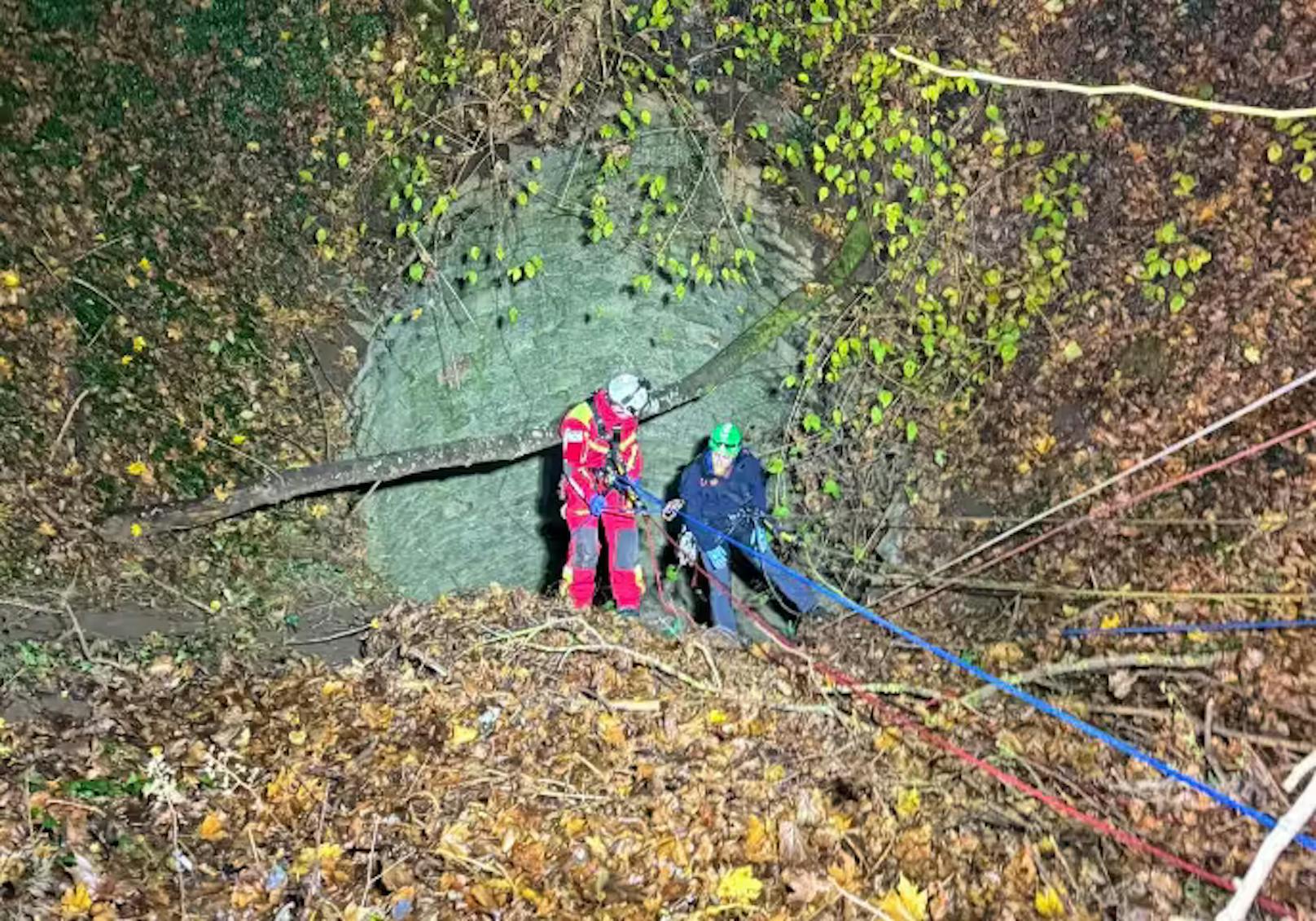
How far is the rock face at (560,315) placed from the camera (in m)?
7.96

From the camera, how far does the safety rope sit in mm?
3729

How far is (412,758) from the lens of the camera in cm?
481

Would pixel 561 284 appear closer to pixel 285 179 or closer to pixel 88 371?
pixel 285 179

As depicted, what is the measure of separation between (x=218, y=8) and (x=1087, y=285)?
748 centimetres

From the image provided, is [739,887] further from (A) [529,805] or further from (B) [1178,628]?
(B) [1178,628]

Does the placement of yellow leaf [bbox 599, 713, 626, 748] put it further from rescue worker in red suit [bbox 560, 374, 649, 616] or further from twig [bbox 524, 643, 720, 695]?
rescue worker in red suit [bbox 560, 374, 649, 616]

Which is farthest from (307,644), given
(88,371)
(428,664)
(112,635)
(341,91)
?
(341,91)

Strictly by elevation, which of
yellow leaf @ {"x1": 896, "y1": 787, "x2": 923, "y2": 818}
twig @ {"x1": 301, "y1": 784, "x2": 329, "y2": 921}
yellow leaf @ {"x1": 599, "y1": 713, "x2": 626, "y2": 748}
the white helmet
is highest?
the white helmet

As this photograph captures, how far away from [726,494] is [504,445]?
1.95 metres

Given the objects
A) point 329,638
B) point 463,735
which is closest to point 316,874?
point 463,735

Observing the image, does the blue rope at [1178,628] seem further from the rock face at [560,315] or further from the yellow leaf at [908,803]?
the rock face at [560,315]

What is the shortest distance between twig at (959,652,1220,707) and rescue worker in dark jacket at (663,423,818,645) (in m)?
2.07

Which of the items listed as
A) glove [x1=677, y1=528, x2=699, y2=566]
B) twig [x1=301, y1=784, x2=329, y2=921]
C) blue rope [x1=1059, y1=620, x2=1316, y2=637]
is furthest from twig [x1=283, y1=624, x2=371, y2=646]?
blue rope [x1=1059, y1=620, x2=1316, y2=637]

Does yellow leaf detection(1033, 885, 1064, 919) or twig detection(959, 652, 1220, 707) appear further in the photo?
twig detection(959, 652, 1220, 707)
